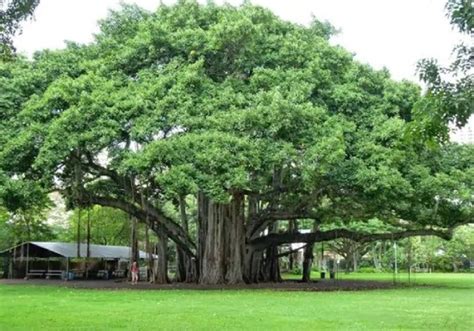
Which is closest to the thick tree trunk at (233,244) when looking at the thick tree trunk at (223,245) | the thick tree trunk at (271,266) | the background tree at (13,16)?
the thick tree trunk at (223,245)

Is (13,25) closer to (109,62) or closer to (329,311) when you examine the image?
(329,311)

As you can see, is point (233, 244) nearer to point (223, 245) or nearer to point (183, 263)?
point (223, 245)

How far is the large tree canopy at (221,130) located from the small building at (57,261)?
10.1 m

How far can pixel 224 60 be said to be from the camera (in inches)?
859

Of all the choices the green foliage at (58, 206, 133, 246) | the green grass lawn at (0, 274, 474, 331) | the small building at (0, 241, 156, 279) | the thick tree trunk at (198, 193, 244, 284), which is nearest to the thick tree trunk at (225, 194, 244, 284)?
the thick tree trunk at (198, 193, 244, 284)

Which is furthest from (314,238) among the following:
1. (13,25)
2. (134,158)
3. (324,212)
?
(13,25)

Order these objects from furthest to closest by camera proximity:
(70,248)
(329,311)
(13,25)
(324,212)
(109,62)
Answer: (70,248), (324,212), (109,62), (329,311), (13,25)

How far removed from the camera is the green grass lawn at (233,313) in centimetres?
1041

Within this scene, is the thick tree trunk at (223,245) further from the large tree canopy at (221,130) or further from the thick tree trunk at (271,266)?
the thick tree trunk at (271,266)

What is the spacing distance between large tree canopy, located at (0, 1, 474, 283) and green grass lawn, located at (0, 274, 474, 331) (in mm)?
3918

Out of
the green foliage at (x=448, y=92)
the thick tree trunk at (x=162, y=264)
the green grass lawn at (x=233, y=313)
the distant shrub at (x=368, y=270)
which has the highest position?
the green foliage at (x=448, y=92)

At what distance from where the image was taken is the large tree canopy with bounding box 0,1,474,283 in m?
18.5

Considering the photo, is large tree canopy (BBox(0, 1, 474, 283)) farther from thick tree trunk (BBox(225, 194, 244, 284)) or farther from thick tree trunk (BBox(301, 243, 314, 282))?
thick tree trunk (BBox(301, 243, 314, 282))

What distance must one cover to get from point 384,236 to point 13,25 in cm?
2185
